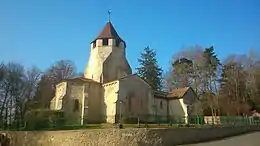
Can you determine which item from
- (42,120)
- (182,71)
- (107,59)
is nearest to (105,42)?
(107,59)

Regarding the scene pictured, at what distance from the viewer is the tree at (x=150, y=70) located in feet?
204

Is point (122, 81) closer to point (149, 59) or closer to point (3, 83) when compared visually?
point (3, 83)

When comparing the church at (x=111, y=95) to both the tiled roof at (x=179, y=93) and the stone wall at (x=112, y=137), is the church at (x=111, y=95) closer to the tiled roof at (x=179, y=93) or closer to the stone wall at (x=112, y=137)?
the tiled roof at (x=179, y=93)

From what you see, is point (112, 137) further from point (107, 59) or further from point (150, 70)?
point (150, 70)

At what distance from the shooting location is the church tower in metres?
44.0

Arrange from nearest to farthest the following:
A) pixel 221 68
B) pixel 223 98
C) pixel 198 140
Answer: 1. pixel 198 140
2. pixel 223 98
3. pixel 221 68

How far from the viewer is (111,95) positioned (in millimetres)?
38281

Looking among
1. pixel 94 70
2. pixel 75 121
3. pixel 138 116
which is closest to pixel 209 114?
pixel 138 116

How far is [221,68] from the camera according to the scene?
51.2 metres

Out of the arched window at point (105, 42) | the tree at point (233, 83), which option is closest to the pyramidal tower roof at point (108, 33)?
the arched window at point (105, 42)

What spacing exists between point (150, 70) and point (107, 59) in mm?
21314

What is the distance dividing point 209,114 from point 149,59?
22.6 metres

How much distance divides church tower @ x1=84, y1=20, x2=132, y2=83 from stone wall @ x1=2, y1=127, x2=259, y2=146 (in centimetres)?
1802

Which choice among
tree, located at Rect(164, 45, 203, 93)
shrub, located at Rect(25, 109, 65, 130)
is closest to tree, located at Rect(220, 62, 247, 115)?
tree, located at Rect(164, 45, 203, 93)
